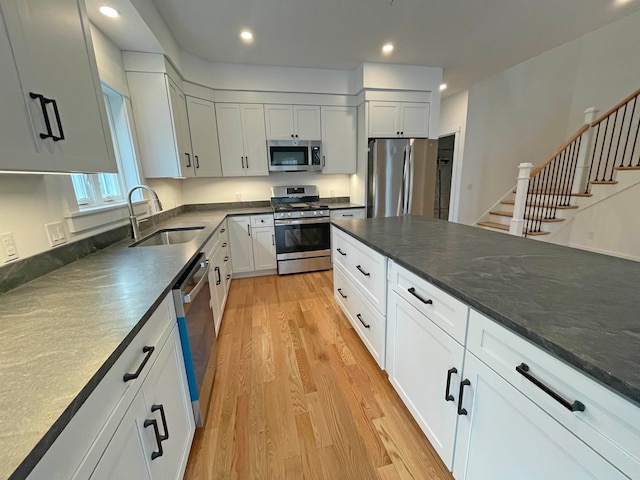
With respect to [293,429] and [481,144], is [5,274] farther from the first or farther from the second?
[481,144]

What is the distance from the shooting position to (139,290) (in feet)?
3.48

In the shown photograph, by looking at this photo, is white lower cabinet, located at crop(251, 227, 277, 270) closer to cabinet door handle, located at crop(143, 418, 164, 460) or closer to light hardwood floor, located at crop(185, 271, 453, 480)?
light hardwood floor, located at crop(185, 271, 453, 480)

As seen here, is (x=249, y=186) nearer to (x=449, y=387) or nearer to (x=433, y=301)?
(x=433, y=301)

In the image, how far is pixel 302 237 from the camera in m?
3.52

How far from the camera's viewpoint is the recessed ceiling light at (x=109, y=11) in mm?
1725

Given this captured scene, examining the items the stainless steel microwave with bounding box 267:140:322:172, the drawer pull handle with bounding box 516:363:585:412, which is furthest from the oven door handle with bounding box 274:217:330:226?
the drawer pull handle with bounding box 516:363:585:412

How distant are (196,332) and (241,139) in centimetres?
280

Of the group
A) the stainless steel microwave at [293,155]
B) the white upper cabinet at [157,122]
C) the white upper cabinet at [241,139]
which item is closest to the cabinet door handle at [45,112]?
the white upper cabinet at [157,122]

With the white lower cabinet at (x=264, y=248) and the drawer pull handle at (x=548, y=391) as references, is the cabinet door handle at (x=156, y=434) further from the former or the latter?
the white lower cabinet at (x=264, y=248)

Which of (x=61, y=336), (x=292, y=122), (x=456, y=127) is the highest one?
(x=456, y=127)

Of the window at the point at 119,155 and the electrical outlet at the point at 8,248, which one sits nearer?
the electrical outlet at the point at 8,248

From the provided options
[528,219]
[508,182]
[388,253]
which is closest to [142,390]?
[388,253]

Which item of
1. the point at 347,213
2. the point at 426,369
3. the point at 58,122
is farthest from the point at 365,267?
the point at 347,213

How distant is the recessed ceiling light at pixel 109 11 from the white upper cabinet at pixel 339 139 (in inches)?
92.8
